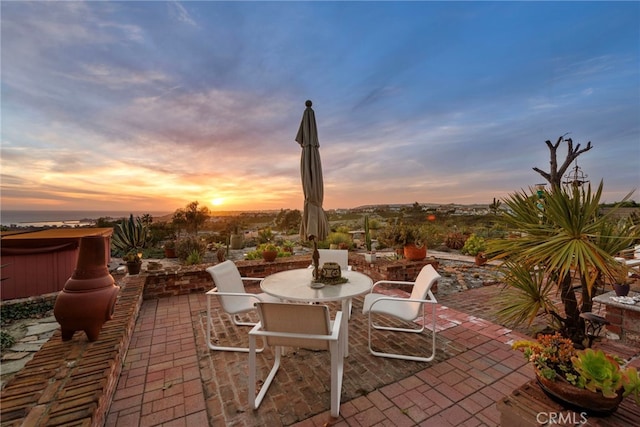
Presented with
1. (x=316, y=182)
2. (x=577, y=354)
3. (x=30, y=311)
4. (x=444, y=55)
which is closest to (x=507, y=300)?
(x=577, y=354)

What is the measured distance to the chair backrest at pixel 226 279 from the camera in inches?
107

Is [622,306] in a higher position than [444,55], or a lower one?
lower

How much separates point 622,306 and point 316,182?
3.53 metres

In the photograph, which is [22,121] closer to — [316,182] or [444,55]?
[316,182]

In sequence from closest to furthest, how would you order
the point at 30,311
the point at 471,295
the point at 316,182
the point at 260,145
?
the point at 316,182 → the point at 30,311 → the point at 471,295 → the point at 260,145

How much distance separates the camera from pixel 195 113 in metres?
5.95

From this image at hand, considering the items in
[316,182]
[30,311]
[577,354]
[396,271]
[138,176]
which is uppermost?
[138,176]

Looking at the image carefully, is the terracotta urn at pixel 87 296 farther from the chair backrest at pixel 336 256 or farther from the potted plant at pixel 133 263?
the potted plant at pixel 133 263

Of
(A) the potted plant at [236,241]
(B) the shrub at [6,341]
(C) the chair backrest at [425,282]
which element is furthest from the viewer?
(A) the potted plant at [236,241]

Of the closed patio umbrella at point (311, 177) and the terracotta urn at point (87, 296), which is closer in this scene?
the terracotta urn at point (87, 296)

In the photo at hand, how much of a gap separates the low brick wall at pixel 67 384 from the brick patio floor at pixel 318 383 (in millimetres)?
302

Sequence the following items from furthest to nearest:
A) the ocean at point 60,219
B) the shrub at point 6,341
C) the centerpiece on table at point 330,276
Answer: the ocean at point 60,219, the shrub at point 6,341, the centerpiece on table at point 330,276

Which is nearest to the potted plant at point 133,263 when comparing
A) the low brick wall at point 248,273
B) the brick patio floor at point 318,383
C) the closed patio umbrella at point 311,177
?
the low brick wall at point 248,273

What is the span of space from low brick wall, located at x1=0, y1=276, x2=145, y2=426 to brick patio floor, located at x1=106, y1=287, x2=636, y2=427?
30 centimetres
